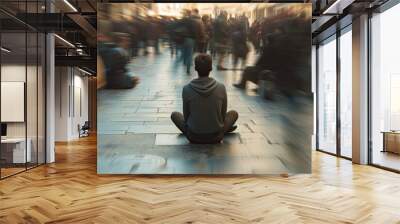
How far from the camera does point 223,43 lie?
22.2 ft

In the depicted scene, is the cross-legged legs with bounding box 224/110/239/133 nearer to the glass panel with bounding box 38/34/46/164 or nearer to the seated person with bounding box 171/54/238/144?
the seated person with bounding box 171/54/238/144

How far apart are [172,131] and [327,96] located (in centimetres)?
610

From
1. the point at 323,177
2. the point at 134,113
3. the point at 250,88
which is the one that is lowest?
the point at 323,177

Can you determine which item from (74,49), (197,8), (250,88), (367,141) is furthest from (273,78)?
(74,49)

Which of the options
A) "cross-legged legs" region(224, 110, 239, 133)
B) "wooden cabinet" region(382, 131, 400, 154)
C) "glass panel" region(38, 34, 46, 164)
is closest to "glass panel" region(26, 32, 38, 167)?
"glass panel" region(38, 34, 46, 164)

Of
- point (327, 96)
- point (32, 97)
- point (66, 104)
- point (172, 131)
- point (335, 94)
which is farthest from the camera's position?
point (66, 104)

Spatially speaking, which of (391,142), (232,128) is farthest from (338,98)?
A: (232,128)

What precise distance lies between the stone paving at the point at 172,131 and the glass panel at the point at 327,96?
4.15 meters

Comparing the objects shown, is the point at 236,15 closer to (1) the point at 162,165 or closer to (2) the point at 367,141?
(1) the point at 162,165

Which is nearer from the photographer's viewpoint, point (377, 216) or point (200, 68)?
point (377, 216)

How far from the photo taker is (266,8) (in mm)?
6789

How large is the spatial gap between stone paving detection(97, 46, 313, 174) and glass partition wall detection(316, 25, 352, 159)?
3.16 meters

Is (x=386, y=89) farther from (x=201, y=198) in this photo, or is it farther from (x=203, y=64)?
(x=201, y=198)

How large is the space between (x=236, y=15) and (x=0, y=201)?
15.9 ft
